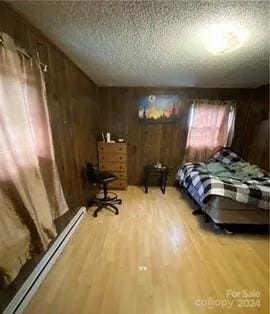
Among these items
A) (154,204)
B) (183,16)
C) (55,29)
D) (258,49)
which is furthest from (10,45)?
(154,204)

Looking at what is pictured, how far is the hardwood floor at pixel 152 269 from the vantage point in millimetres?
1431

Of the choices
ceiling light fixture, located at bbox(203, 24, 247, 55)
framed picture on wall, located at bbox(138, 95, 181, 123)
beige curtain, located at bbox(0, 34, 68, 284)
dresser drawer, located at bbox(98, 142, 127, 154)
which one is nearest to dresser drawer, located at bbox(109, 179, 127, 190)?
dresser drawer, located at bbox(98, 142, 127, 154)

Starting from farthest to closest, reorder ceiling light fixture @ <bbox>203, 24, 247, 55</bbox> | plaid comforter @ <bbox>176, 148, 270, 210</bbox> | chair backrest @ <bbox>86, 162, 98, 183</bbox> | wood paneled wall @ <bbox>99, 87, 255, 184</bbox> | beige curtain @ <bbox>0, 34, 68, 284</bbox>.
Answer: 1. wood paneled wall @ <bbox>99, 87, 255, 184</bbox>
2. chair backrest @ <bbox>86, 162, 98, 183</bbox>
3. plaid comforter @ <bbox>176, 148, 270, 210</bbox>
4. ceiling light fixture @ <bbox>203, 24, 247, 55</bbox>
5. beige curtain @ <bbox>0, 34, 68, 284</bbox>

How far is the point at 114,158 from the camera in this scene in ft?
11.9

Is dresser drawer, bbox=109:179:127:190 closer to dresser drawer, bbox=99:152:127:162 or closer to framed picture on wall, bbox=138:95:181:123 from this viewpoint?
dresser drawer, bbox=99:152:127:162

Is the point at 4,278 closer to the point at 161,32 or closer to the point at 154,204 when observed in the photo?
the point at 161,32

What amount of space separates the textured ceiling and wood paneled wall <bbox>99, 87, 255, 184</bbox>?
1014 millimetres

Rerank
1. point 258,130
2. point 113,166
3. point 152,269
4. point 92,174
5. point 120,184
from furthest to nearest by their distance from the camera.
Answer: point 120,184 → point 113,166 → point 258,130 → point 92,174 → point 152,269

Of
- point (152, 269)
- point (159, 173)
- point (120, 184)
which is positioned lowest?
point (152, 269)

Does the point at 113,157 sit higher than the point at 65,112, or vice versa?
the point at 65,112

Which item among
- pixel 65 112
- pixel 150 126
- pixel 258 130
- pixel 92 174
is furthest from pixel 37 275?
pixel 258 130

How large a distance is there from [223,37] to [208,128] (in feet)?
7.94

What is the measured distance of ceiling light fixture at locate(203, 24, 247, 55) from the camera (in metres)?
1.41

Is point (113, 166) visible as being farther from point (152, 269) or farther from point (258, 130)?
point (258, 130)
